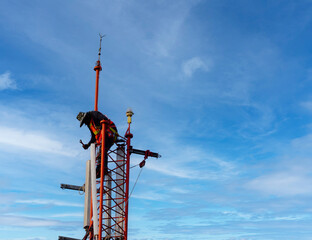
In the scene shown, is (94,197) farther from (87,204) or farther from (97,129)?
(97,129)

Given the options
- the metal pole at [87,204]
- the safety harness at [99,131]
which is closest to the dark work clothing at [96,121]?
the safety harness at [99,131]

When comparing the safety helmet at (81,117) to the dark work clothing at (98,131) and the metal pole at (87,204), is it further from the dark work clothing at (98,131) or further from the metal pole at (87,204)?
the metal pole at (87,204)

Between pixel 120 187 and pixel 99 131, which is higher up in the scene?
pixel 99 131

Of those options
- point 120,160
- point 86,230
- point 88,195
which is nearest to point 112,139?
point 120,160

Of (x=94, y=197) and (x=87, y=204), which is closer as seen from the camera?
(x=94, y=197)

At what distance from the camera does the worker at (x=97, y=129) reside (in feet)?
163

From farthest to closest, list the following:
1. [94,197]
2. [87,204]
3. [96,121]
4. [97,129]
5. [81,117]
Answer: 1. [81,117]
2. [96,121]
3. [97,129]
4. [87,204]
5. [94,197]

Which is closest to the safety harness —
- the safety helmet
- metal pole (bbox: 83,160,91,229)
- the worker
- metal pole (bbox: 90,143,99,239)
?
the worker

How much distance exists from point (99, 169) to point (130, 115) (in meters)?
8.65

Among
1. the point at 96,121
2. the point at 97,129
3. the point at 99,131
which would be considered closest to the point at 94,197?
the point at 99,131

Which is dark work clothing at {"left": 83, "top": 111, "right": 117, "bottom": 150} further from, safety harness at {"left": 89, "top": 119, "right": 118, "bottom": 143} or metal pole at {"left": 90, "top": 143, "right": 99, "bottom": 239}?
metal pole at {"left": 90, "top": 143, "right": 99, "bottom": 239}

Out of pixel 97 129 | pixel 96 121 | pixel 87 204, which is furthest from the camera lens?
pixel 96 121

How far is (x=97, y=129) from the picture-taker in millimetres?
50719

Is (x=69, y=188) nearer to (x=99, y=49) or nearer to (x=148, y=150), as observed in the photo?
(x=148, y=150)
